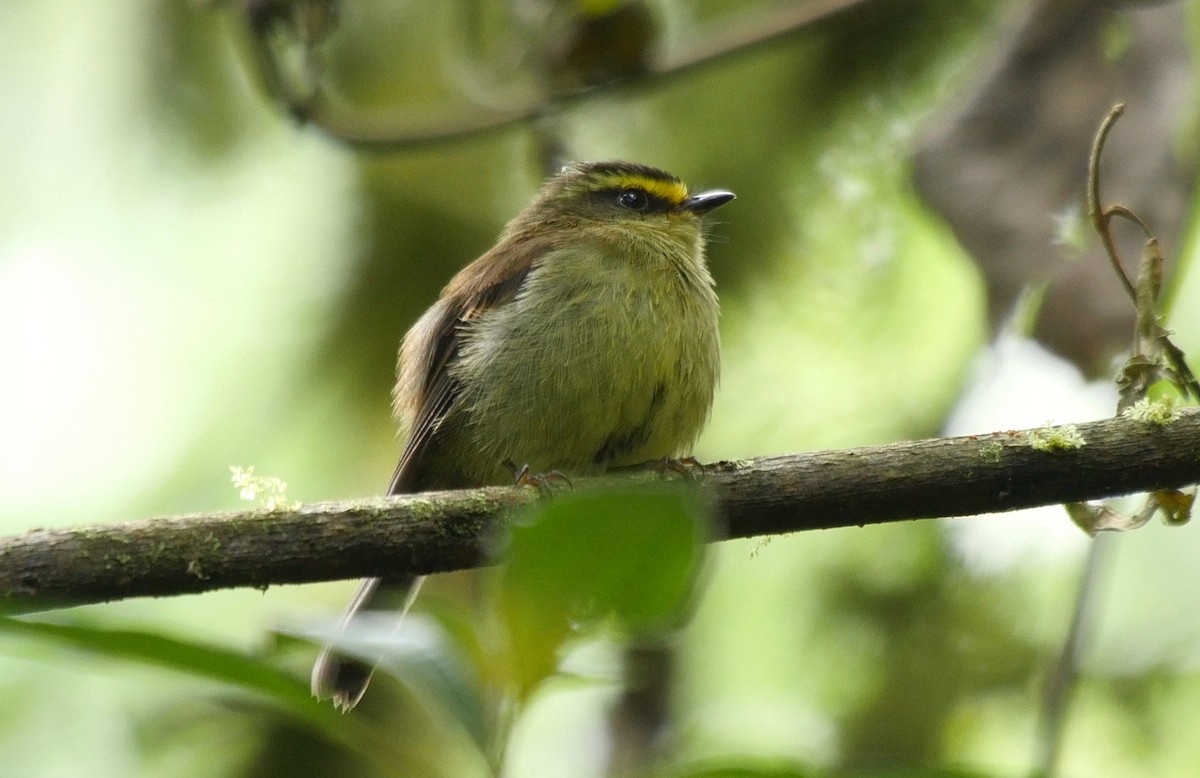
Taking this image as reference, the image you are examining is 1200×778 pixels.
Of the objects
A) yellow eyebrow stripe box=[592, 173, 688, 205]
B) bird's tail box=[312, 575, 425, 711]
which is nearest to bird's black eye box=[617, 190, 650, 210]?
yellow eyebrow stripe box=[592, 173, 688, 205]

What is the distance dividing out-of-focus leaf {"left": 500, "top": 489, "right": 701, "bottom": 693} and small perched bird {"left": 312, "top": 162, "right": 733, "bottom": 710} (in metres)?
2.76

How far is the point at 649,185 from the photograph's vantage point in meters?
5.48

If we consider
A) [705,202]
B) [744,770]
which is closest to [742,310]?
[705,202]

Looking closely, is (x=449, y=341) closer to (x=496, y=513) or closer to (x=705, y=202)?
(x=705, y=202)

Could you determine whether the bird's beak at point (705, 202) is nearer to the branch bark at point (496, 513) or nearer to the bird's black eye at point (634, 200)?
the bird's black eye at point (634, 200)

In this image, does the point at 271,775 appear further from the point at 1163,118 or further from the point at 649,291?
the point at 1163,118

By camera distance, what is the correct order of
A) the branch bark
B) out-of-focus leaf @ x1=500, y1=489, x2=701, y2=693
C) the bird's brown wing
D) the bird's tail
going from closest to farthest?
1. out-of-focus leaf @ x1=500, y1=489, x2=701, y2=693
2. the branch bark
3. the bird's tail
4. the bird's brown wing

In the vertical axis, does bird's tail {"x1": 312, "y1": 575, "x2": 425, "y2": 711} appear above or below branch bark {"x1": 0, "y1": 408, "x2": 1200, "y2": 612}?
above

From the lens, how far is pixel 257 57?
529cm

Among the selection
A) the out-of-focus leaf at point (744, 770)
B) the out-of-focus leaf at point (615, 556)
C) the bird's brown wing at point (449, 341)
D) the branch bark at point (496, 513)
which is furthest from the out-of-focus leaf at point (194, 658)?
the bird's brown wing at point (449, 341)

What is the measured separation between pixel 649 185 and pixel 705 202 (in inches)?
10.7

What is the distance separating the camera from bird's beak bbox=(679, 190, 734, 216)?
5.34 m

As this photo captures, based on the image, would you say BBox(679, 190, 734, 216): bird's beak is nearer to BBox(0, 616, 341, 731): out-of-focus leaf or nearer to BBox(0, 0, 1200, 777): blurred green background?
BBox(0, 0, 1200, 777): blurred green background

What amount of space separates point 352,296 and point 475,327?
1.72m
